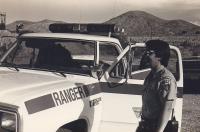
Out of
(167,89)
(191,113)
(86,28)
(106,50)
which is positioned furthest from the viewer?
(191,113)

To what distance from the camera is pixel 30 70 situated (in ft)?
19.8

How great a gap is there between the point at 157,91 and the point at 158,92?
0.08 feet

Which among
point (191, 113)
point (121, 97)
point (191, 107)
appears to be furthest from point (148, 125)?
point (191, 107)

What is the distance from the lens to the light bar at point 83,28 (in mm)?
6758

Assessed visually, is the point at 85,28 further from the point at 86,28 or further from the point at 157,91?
the point at 157,91

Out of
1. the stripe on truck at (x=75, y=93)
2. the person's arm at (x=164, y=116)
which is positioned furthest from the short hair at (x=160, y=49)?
the stripe on truck at (x=75, y=93)

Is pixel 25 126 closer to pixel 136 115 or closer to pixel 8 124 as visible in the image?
pixel 8 124

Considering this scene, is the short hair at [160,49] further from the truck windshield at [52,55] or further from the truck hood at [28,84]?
the truck windshield at [52,55]

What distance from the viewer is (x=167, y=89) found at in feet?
14.7

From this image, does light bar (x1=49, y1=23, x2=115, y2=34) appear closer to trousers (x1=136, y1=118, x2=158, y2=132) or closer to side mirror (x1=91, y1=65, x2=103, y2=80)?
side mirror (x1=91, y1=65, x2=103, y2=80)

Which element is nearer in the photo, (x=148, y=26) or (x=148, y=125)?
(x=148, y=125)

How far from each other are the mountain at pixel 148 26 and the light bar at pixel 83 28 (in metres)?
91.8

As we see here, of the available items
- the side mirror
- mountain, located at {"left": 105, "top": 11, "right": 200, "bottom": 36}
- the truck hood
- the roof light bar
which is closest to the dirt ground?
the roof light bar

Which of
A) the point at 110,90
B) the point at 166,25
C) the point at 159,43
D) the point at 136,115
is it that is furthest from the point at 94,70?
the point at 166,25
